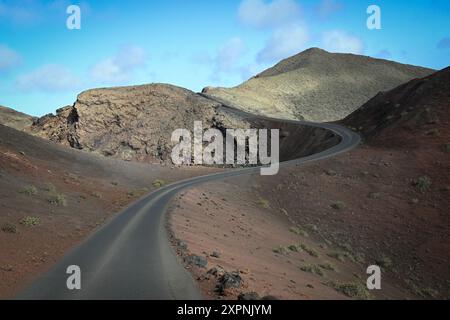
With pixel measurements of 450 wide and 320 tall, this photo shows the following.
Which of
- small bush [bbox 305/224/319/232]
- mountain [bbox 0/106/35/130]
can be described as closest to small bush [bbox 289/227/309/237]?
small bush [bbox 305/224/319/232]

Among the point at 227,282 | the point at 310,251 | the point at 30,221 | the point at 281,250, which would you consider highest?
the point at 30,221

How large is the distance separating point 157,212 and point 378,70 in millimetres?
141031

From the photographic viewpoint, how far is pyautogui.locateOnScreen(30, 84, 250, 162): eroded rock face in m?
77.4

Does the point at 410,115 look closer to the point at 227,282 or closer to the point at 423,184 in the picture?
the point at 423,184

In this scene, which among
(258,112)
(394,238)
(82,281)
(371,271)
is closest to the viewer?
(82,281)

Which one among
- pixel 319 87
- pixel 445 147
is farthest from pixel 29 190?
pixel 319 87

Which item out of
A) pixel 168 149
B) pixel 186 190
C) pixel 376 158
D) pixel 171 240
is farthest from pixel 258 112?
pixel 171 240

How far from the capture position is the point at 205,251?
54.9 feet

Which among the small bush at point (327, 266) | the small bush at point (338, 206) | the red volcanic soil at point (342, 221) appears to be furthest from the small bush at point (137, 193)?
the small bush at point (327, 266)

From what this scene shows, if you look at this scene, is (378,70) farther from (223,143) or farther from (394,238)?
(394,238)

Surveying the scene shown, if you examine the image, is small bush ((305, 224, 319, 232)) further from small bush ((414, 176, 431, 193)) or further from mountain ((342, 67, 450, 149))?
mountain ((342, 67, 450, 149))

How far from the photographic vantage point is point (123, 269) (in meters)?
12.9

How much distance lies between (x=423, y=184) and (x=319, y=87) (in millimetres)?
93935

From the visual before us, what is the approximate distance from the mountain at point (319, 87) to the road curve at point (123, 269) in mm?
73671
